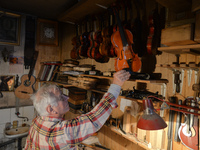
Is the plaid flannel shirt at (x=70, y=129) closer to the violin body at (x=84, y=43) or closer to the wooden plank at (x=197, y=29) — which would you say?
the wooden plank at (x=197, y=29)

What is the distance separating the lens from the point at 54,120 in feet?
4.41

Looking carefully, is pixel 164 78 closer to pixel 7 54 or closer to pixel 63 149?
pixel 63 149

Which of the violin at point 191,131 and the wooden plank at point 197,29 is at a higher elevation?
the wooden plank at point 197,29

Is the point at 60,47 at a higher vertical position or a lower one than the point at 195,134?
higher

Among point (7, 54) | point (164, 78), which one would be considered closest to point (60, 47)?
point (7, 54)

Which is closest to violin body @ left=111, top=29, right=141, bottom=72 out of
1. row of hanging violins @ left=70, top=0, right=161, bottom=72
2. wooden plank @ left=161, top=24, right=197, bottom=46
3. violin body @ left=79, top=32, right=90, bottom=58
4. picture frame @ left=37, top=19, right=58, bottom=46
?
row of hanging violins @ left=70, top=0, right=161, bottom=72

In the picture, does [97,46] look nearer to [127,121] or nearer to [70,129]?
[127,121]

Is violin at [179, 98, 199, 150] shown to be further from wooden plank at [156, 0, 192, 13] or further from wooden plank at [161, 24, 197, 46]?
wooden plank at [156, 0, 192, 13]

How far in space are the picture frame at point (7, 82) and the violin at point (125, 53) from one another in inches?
111

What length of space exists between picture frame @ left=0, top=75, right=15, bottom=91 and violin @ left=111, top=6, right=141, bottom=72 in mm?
2820

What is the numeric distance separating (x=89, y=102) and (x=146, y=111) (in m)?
1.85

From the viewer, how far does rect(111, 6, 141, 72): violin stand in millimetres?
1729

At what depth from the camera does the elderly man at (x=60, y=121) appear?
1226mm

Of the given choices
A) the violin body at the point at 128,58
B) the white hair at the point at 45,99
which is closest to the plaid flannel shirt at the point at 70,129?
the white hair at the point at 45,99
